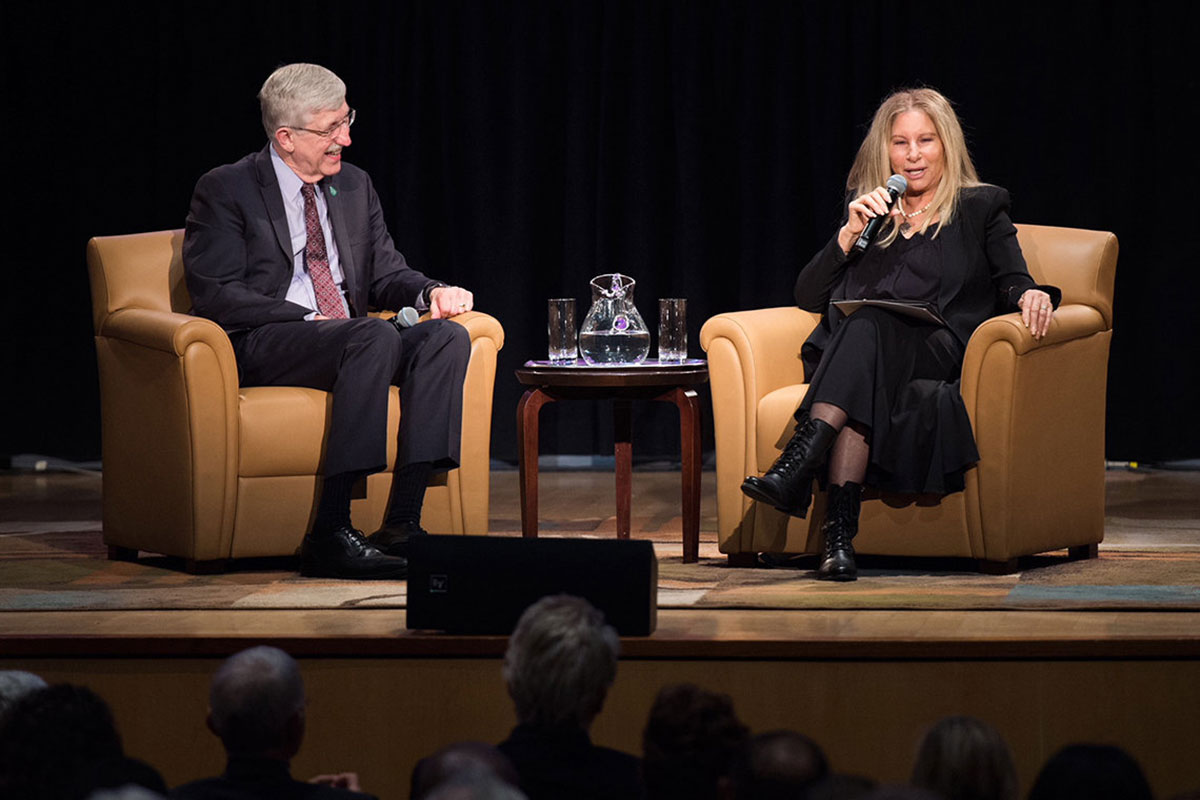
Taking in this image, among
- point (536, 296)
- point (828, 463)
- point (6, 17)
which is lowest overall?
point (828, 463)

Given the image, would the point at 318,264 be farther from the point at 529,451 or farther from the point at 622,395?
the point at 622,395

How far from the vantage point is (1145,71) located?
6.11 meters

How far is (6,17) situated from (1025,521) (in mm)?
4690

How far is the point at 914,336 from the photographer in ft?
12.8

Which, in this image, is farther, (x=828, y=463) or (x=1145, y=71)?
(x=1145, y=71)

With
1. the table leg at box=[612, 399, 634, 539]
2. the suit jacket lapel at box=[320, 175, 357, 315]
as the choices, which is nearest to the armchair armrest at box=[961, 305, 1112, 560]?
the table leg at box=[612, 399, 634, 539]

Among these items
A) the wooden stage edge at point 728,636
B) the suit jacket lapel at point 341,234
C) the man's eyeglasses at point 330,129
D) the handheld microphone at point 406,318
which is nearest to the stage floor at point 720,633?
the wooden stage edge at point 728,636

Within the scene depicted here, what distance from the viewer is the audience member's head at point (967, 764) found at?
1.80m

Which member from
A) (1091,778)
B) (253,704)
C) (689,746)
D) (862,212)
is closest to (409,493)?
(862,212)

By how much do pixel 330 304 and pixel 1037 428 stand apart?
5.78 feet

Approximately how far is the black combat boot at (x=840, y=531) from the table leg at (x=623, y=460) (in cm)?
62

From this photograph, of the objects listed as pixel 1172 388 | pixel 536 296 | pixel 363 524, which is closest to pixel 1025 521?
pixel 363 524

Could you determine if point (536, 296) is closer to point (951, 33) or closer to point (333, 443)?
point (951, 33)

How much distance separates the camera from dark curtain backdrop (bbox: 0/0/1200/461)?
20.1 feet
